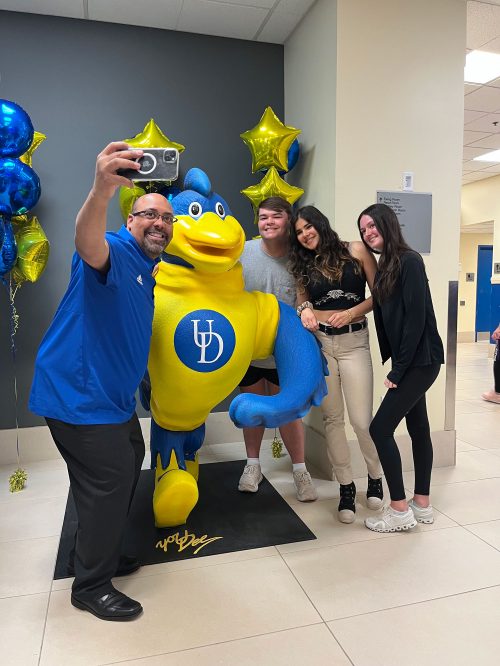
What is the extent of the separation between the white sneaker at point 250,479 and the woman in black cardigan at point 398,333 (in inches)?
27.0

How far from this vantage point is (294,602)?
5.93 feet

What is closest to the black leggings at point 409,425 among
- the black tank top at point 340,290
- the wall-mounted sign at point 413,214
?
the black tank top at point 340,290

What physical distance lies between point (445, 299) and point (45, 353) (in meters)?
2.36

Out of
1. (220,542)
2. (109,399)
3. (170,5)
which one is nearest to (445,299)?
(220,542)

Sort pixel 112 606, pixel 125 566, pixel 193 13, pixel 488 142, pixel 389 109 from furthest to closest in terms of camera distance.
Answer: pixel 488 142, pixel 193 13, pixel 389 109, pixel 125 566, pixel 112 606

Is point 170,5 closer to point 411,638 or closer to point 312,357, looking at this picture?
point 312,357

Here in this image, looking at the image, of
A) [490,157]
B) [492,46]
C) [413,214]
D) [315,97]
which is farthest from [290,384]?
[490,157]

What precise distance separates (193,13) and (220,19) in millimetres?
177

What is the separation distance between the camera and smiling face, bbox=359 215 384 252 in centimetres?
221

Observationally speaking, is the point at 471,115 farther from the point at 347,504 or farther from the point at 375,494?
the point at 347,504

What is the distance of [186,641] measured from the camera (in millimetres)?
1614

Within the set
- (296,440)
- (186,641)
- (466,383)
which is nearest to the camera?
(186,641)

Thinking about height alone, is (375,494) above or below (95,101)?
below

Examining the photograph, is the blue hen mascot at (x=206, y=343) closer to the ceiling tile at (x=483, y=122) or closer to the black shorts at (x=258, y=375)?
the black shorts at (x=258, y=375)
